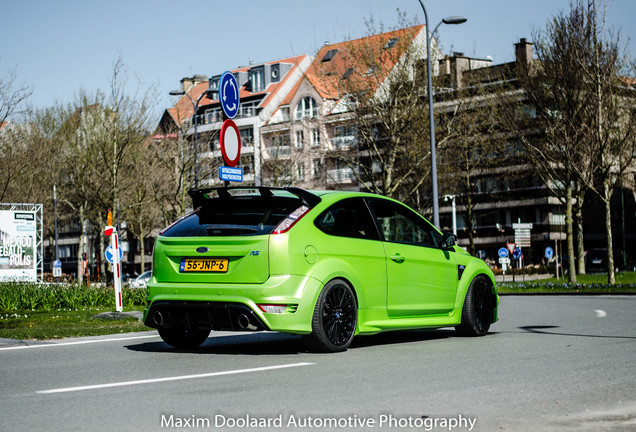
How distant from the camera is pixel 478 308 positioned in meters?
11.3

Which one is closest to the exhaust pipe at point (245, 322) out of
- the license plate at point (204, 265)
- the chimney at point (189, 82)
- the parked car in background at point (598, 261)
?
the license plate at point (204, 265)

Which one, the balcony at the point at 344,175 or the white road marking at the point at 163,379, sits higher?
the balcony at the point at 344,175

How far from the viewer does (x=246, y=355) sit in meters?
9.29

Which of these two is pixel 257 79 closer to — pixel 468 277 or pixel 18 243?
pixel 18 243

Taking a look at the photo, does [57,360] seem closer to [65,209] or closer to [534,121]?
[534,121]

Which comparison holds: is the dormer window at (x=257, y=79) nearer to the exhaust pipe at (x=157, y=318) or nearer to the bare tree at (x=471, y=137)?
the bare tree at (x=471, y=137)

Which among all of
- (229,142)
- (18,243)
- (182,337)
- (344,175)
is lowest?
(182,337)

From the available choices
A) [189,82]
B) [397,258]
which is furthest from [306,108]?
[397,258]

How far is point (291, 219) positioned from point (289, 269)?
500 mm

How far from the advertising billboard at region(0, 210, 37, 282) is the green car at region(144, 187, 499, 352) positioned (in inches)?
1111

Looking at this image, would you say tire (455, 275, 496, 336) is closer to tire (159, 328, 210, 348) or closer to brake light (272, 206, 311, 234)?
brake light (272, 206, 311, 234)

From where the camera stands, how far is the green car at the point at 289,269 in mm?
8797

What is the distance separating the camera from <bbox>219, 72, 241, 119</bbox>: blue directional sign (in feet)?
47.4

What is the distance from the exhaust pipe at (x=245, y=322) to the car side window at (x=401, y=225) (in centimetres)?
203
